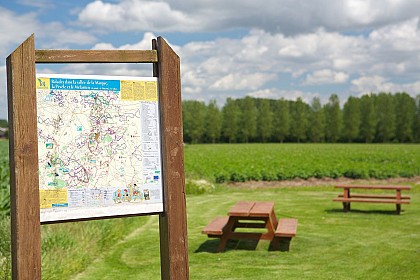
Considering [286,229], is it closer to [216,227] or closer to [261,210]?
[261,210]

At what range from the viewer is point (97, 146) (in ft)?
13.9

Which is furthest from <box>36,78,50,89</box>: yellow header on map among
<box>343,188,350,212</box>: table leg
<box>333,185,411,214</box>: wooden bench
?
<box>343,188,350,212</box>: table leg

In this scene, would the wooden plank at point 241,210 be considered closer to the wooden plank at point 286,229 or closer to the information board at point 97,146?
the wooden plank at point 286,229

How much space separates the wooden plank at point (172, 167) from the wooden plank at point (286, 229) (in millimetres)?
4039

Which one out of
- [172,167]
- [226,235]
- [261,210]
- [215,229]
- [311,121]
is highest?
[311,121]

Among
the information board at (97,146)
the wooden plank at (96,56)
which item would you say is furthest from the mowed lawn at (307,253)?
the wooden plank at (96,56)

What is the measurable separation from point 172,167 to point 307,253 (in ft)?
14.8

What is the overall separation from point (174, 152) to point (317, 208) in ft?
29.8

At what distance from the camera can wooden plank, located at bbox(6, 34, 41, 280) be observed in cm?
387

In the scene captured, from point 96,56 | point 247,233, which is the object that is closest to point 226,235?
point 247,233

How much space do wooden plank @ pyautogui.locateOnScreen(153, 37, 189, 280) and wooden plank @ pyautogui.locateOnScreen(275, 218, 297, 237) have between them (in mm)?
4039

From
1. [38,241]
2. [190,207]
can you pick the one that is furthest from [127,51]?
[190,207]

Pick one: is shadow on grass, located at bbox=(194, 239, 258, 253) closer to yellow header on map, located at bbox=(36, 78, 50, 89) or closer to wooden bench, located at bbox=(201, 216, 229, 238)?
wooden bench, located at bbox=(201, 216, 229, 238)

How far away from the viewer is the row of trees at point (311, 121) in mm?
77375
